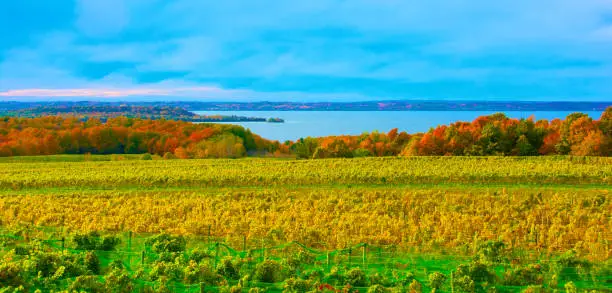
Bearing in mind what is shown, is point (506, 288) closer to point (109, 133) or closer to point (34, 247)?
point (34, 247)

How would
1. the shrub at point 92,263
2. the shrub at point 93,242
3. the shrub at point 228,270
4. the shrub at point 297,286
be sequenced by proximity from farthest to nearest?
the shrub at point 93,242 → the shrub at point 92,263 → the shrub at point 228,270 → the shrub at point 297,286

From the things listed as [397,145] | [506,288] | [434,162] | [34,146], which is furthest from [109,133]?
[506,288]

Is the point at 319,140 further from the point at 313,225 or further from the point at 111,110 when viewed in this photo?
the point at 111,110

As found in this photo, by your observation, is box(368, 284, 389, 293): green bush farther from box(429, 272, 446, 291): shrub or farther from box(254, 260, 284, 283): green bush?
box(254, 260, 284, 283): green bush

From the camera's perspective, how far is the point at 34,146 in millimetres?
68625

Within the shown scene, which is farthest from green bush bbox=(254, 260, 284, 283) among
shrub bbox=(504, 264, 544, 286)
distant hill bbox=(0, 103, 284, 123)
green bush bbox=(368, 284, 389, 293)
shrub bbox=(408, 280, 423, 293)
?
distant hill bbox=(0, 103, 284, 123)

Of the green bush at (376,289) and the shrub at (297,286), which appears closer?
the green bush at (376,289)

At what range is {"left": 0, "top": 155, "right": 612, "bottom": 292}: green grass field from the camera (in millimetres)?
13945

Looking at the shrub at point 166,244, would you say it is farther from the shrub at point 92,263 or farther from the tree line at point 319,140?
the tree line at point 319,140

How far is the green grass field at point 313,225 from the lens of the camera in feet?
45.8

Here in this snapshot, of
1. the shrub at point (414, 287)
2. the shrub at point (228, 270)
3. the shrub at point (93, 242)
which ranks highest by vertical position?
the shrub at point (414, 287)

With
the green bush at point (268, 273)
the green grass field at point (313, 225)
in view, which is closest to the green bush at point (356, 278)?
the green grass field at point (313, 225)

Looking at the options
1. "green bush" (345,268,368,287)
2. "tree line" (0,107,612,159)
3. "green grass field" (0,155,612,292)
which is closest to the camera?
"green bush" (345,268,368,287)

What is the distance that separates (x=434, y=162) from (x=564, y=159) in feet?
32.5
